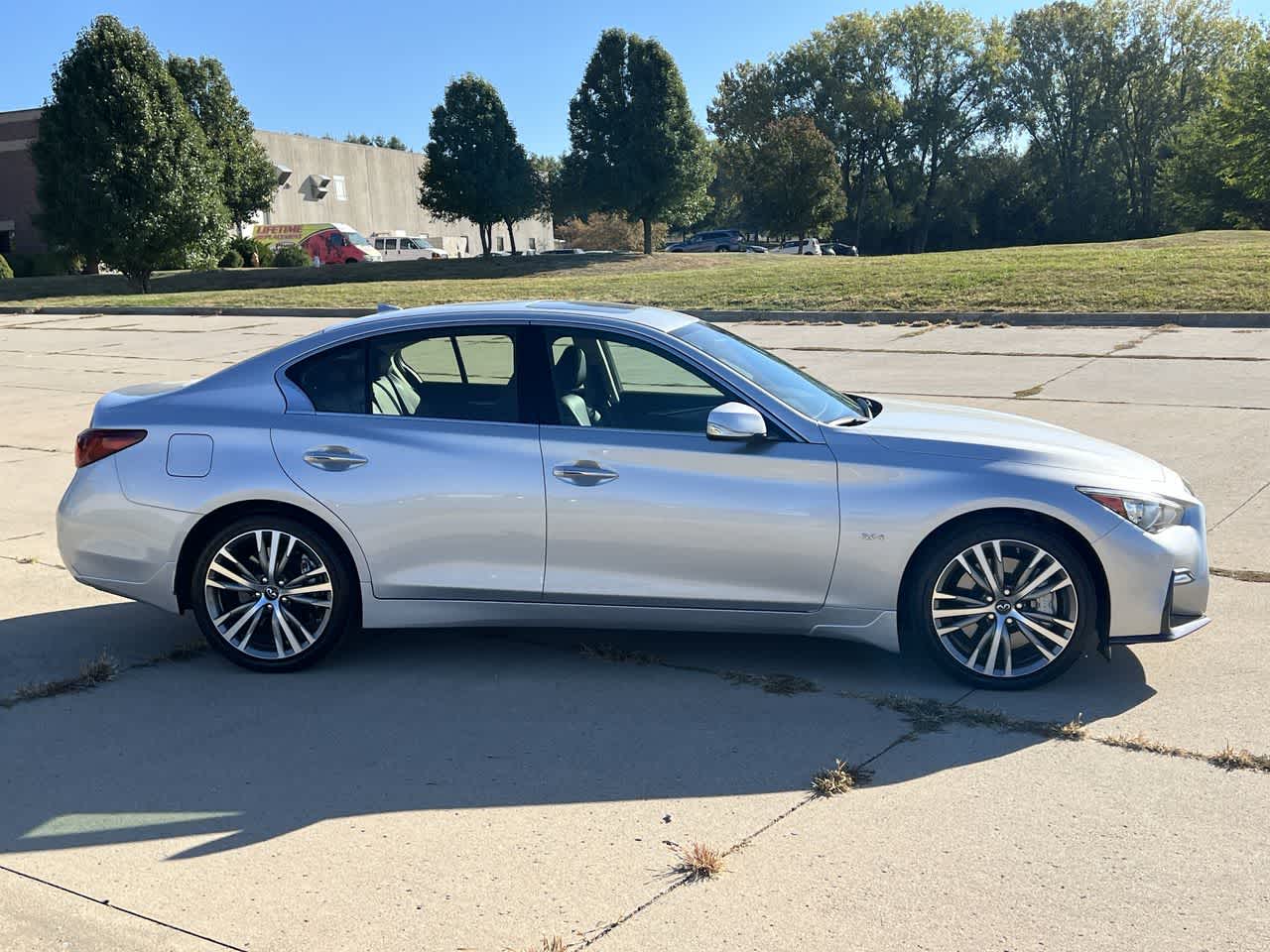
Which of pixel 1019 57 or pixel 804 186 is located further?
pixel 1019 57

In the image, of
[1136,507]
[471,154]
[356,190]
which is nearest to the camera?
[1136,507]

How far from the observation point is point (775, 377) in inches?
216

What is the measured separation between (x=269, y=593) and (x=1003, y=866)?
3.16m

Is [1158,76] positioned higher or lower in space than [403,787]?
higher

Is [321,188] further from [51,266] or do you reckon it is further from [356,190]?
[51,266]

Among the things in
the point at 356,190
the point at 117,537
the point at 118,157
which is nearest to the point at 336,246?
the point at 118,157

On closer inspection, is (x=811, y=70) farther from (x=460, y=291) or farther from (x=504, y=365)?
(x=504, y=365)

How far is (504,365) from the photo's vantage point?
17.4 feet

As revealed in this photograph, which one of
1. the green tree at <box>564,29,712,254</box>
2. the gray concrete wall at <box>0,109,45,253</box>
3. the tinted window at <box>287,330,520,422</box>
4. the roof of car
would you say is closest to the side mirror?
the roof of car

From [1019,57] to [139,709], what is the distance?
86.0 m

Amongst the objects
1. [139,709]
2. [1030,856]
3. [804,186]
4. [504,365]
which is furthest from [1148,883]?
[804,186]

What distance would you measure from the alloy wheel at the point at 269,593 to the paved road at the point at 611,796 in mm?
181

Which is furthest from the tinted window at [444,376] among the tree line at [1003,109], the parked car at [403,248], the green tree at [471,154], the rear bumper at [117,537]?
the tree line at [1003,109]

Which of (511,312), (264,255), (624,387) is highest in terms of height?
(264,255)
